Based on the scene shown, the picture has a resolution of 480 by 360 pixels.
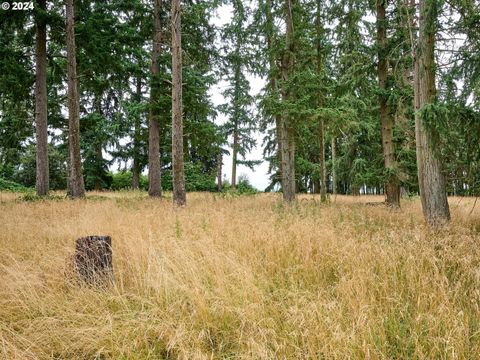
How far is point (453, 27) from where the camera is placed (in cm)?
618

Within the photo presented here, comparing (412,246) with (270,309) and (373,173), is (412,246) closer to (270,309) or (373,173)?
(270,309)

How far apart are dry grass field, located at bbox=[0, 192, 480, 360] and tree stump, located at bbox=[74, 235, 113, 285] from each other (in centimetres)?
16

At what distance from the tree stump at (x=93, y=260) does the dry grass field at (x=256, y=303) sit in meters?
0.16

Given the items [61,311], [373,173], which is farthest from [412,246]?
[373,173]

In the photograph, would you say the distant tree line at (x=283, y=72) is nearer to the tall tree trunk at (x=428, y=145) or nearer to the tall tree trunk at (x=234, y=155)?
the tall tree trunk at (x=428, y=145)

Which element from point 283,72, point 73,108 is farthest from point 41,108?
point 283,72

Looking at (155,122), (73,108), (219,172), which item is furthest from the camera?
(219,172)

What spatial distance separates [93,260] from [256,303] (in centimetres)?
201

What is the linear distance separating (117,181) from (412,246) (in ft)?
97.8

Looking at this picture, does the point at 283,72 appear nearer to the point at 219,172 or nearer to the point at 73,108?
the point at 73,108

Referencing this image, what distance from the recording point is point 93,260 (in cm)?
363

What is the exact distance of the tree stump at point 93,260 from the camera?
11.8 ft

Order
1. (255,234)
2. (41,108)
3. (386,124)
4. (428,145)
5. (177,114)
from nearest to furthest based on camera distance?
1. (255,234)
2. (428,145)
3. (177,114)
4. (386,124)
5. (41,108)

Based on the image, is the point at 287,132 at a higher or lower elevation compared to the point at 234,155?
lower
